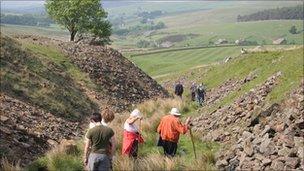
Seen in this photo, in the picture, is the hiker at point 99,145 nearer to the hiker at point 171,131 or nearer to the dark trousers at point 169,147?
the hiker at point 171,131

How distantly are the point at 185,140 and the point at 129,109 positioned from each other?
13.7 m

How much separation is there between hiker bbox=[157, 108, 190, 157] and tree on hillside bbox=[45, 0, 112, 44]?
148 feet

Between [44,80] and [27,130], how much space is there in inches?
429

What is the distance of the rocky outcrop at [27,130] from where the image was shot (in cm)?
1761

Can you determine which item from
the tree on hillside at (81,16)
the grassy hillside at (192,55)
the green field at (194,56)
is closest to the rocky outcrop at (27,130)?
the tree on hillside at (81,16)

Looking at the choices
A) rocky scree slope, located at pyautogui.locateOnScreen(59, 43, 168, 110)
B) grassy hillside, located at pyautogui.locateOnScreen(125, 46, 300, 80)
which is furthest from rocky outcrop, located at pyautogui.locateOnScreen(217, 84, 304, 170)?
grassy hillside, located at pyautogui.locateOnScreen(125, 46, 300, 80)

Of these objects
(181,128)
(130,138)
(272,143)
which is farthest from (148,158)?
(272,143)

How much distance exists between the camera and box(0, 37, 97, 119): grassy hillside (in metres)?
27.0

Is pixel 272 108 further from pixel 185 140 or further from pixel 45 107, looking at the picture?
pixel 45 107

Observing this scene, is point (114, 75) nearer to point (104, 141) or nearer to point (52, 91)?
point (52, 91)

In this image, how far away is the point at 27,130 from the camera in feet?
66.1

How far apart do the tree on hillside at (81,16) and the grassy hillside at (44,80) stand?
74.5ft

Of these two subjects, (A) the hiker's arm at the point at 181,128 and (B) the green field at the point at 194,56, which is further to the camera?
(B) the green field at the point at 194,56

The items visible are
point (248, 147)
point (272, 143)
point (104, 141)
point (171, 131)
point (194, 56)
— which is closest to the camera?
point (104, 141)
